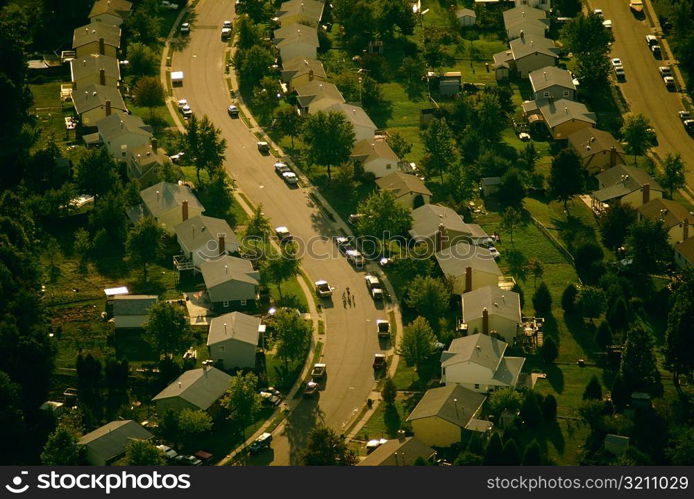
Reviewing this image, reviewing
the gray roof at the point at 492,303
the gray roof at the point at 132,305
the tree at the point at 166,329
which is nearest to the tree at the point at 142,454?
the tree at the point at 166,329

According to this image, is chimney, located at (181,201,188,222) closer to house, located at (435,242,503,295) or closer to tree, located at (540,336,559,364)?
house, located at (435,242,503,295)

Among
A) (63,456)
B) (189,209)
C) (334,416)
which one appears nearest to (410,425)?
(334,416)

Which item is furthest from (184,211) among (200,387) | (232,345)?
(200,387)

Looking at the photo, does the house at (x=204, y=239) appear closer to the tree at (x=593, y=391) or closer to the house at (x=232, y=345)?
the house at (x=232, y=345)

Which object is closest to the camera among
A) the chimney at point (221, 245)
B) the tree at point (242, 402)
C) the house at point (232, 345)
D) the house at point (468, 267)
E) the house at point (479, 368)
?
the tree at point (242, 402)

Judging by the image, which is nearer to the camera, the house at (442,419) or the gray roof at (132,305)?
the house at (442,419)

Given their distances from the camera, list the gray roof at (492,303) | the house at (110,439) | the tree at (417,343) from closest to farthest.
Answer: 1. the house at (110,439)
2. the tree at (417,343)
3. the gray roof at (492,303)

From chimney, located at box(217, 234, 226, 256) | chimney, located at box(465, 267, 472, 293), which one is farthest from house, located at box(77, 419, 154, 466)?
chimney, located at box(465, 267, 472, 293)
